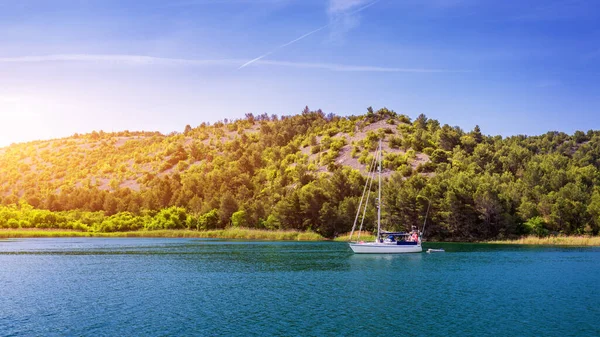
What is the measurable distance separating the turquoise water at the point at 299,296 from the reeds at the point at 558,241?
30.4 m

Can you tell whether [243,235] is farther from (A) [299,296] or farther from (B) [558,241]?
(A) [299,296]

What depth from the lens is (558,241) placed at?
109750mm

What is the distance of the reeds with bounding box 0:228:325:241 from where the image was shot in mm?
128625

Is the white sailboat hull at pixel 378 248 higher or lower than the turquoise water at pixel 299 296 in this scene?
higher

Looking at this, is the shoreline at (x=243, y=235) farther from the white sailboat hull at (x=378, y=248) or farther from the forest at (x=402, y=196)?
the white sailboat hull at (x=378, y=248)

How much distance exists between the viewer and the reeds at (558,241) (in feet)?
349

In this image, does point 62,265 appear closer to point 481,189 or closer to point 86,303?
point 86,303

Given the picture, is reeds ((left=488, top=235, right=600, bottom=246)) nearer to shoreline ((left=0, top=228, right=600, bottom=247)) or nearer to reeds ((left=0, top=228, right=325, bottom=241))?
shoreline ((left=0, top=228, right=600, bottom=247))

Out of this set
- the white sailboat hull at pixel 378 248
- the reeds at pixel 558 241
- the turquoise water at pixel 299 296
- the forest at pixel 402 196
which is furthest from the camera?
the forest at pixel 402 196

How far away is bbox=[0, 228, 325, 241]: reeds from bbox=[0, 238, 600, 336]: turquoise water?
49.9 metres

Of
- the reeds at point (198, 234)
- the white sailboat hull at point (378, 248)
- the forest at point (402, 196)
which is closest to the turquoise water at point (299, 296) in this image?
the white sailboat hull at point (378, 248)

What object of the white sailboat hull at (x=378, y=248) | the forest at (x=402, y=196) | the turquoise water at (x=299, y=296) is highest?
the forest at (x=402, y=196)

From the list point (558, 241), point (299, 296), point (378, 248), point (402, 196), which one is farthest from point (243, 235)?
point (299, 296)

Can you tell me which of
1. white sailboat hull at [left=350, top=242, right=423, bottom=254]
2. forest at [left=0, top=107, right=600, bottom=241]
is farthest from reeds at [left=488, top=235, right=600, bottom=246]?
white sailboat hull at [left=350, top=242, right=423, bottom=254]
